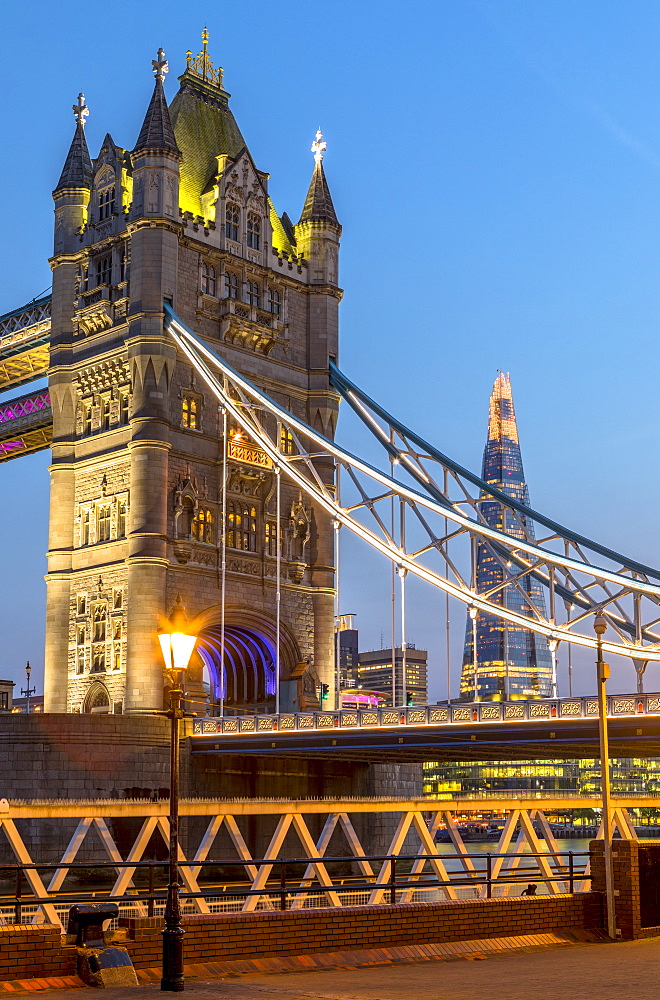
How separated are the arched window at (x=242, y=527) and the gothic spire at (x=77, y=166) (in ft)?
64.2

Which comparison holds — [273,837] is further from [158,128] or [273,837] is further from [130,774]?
[158,128]

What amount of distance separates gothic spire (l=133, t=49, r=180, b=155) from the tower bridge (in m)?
0.12

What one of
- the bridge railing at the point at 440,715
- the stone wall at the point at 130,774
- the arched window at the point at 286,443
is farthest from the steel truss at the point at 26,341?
the stone wall at the point at 130,774

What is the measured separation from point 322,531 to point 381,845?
666 inches

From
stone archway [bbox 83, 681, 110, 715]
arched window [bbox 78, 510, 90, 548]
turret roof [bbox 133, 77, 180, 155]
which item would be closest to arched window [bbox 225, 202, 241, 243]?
turret roof [bbox 133, 77, 180, 155]

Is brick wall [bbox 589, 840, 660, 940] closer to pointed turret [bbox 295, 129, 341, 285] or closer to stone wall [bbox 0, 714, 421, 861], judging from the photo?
stone wall [bbox 0, 714, 421, 861]

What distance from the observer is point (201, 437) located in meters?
67.0

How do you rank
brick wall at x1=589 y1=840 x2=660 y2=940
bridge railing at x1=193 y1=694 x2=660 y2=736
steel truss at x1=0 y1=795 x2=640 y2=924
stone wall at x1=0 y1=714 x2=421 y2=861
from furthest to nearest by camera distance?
stone wall at x1=0 y1=714 x2=421 y2=861 → bridge railing at x1=193 y1=694 x2=660 y2=736 → brick wall at x1=589 y1=840 x2=660 y2=940 → steel truss at x1=0 y1=795 x2=640 y2=924

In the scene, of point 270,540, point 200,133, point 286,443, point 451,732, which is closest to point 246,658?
point 270,540

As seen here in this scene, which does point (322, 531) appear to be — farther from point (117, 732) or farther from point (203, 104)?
point (203, 104)

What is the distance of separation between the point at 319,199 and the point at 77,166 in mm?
13342

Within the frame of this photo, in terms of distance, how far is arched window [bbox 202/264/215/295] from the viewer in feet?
228

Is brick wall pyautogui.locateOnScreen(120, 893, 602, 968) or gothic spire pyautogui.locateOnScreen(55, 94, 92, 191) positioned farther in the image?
gothic spire pyautogui.locateOnScreen(55, 94, 92, 191)

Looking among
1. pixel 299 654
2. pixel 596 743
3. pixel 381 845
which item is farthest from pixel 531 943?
pixel 299 654
